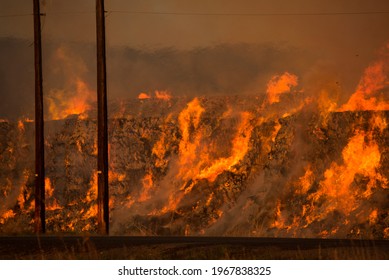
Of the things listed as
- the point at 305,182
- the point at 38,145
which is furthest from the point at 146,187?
the point at 38,145

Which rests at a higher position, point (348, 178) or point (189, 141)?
point (189, 141)

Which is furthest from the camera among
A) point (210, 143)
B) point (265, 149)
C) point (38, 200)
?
point (210, 143)

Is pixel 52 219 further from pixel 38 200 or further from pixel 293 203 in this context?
pixel 38 200

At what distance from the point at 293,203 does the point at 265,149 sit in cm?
774

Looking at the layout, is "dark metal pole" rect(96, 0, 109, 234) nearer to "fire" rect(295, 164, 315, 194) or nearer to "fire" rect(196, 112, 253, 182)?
"fire" rect(295, 164, 315, 194)

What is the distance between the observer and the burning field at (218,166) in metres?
43.5

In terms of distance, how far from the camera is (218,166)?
5225 centimetres

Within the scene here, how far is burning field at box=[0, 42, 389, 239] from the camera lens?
43.5 metres

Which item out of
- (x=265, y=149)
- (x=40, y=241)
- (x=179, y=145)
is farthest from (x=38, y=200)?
(x=179, y=145)

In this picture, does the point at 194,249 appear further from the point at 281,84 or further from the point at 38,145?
the point at 281,84

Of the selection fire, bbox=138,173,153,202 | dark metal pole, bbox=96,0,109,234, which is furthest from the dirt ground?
fire, bbox=138,173,153,202

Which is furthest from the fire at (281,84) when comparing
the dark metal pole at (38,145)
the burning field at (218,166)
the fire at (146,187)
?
the dark metal pole at (38,145)

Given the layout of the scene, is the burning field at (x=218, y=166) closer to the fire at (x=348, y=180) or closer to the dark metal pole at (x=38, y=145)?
the fire at (x=348, y=180)

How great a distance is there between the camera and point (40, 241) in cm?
2436
